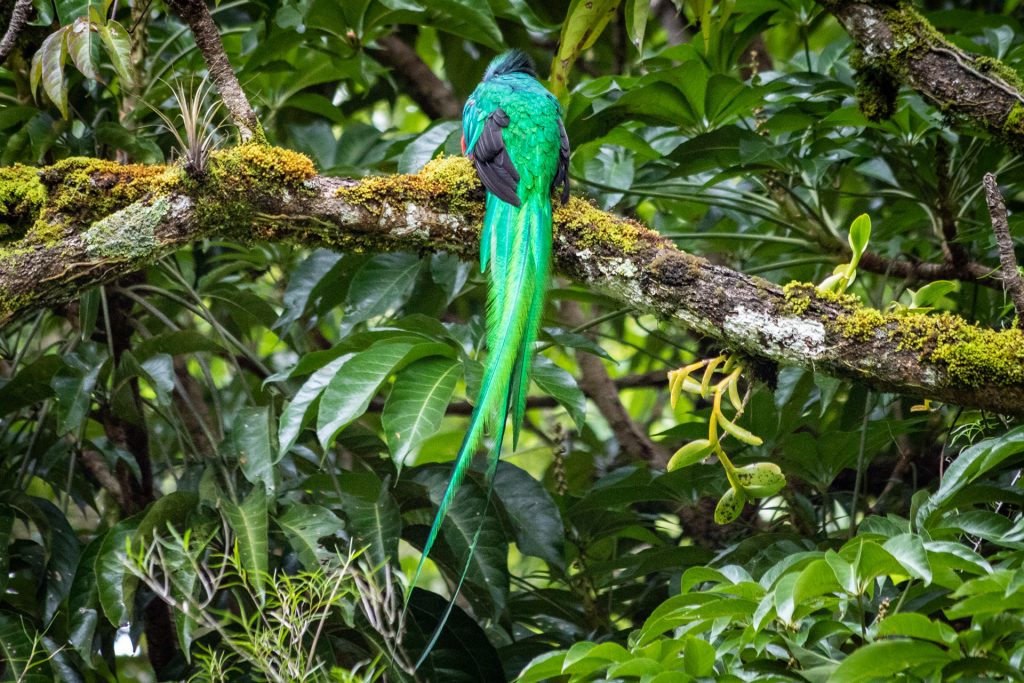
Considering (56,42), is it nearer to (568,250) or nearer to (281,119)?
(568,250)

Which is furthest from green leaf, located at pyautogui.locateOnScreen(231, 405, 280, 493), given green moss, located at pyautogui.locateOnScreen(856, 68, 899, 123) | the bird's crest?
green moss, located at pyautogui.locateOnScreen(856, 68, 899, 123)

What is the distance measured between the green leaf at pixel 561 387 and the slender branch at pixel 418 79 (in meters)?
2.04

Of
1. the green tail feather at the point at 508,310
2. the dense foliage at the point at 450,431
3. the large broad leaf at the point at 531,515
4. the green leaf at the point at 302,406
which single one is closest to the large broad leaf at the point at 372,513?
the dense foliage at the point at 450,431

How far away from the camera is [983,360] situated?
1821mm

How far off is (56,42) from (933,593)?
2095 millimetres

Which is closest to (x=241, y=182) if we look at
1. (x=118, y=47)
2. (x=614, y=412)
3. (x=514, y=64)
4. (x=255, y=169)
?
(x=255, y=169)

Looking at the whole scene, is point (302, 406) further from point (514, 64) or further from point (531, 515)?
point (514, 64)

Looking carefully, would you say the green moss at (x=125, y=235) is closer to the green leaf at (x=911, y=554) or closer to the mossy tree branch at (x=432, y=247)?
the mossy tree branch at (x=432, y=247)

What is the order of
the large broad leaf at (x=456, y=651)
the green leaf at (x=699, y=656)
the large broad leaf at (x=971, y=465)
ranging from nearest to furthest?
1. the green leaf at (x=699, y=656)
2. the large broad leaf at (x=971, y=465)
3. the large broad leaf at (x=456, y=651)

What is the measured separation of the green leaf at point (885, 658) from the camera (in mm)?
1358

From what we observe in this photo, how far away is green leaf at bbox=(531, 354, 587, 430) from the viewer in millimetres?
2324

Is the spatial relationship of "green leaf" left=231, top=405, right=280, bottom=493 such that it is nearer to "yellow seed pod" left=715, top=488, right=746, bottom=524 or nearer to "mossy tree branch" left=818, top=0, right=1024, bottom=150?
"yellow seed pod" left=715, top=488, right=746, bottom=524

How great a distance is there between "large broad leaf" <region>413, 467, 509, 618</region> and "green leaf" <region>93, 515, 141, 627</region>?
2.27 feet

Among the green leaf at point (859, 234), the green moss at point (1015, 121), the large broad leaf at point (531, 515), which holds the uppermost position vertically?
the green moss at point (1015, 121)
